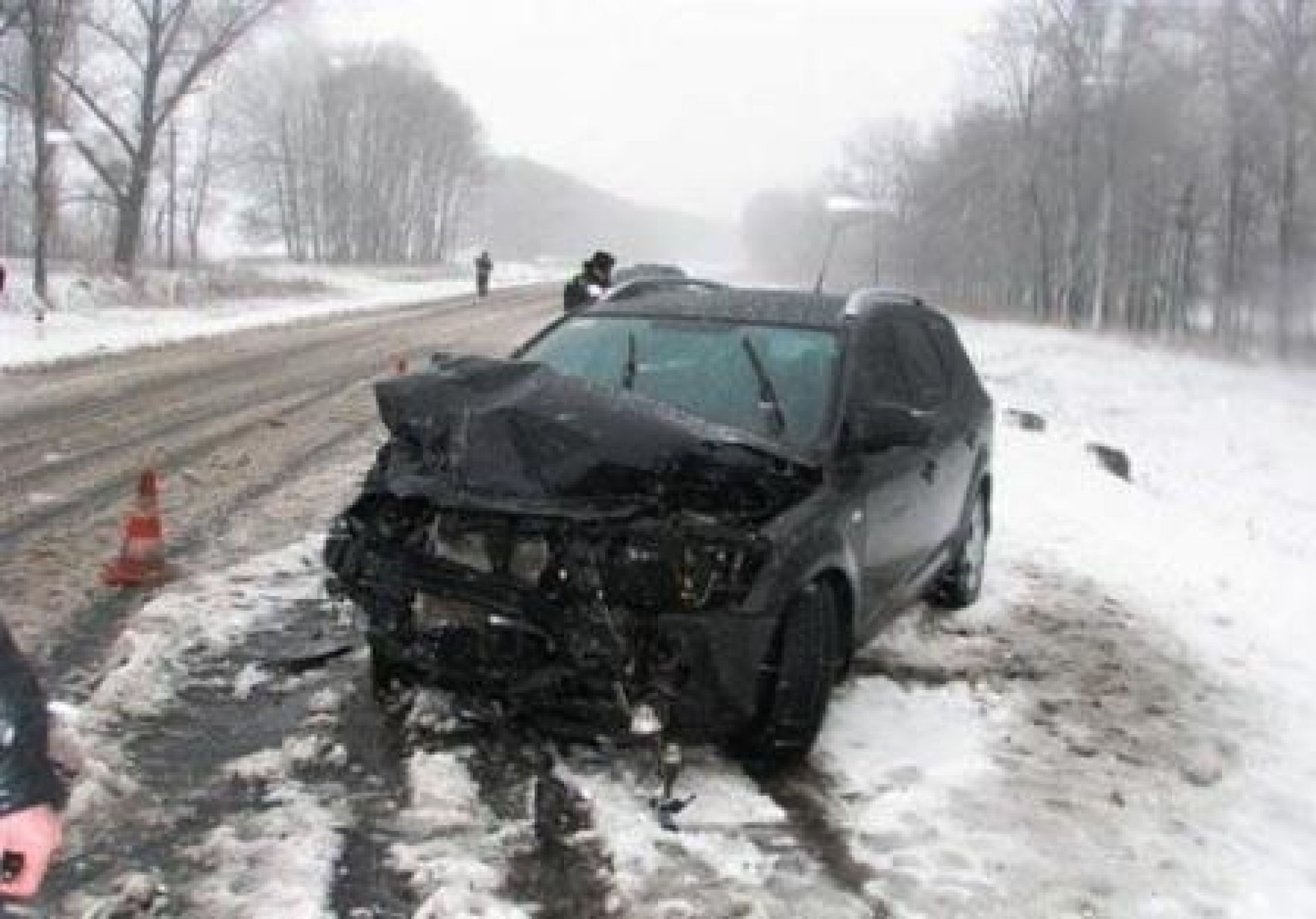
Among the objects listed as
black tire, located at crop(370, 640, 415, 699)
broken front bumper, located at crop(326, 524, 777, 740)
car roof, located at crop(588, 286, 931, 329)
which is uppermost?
car roof, located at crop(588, 286, 931, 329)

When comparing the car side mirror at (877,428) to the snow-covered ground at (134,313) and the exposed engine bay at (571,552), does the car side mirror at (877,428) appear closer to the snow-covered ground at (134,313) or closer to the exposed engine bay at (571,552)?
the exposed engine bay at (571,552)

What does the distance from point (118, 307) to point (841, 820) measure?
32.8 metres

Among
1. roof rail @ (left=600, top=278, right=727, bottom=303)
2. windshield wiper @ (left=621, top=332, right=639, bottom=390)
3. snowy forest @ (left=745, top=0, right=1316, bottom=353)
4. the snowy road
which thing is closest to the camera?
windshield wiper @ (left=621, top=332, right=639, bottom=390)

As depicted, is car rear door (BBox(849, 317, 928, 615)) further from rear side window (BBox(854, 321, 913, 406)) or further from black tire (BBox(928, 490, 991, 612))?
black tire (BBox(928, 490, 991, 612))

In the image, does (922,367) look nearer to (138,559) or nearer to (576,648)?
(576,648)

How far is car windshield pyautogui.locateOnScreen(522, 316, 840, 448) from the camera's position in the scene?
20.8 ft

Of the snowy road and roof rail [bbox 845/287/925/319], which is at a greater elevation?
roof rail [bbox 845/287/925/319]

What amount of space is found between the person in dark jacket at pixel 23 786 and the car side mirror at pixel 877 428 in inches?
165

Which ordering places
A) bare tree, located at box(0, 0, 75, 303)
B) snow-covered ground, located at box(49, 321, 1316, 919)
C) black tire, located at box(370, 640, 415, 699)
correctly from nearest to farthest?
snow-covered ground, located at box(49, 321, 1316, 919) → black tire, located at box(370, 640, 415, 699) → bare tree, located at box(0, 0, 75, 303)

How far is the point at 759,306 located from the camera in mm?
7133

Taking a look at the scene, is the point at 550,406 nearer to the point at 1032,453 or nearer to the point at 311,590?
the point at 311,590

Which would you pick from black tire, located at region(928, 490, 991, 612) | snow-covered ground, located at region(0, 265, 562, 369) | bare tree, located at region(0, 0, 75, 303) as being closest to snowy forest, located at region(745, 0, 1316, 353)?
snow-covered ground, located at region(0, 265, 562, 369)

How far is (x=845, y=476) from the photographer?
6.03 m

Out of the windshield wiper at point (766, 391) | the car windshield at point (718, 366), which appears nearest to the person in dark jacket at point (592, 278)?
the car windshield at point (718, 366)
